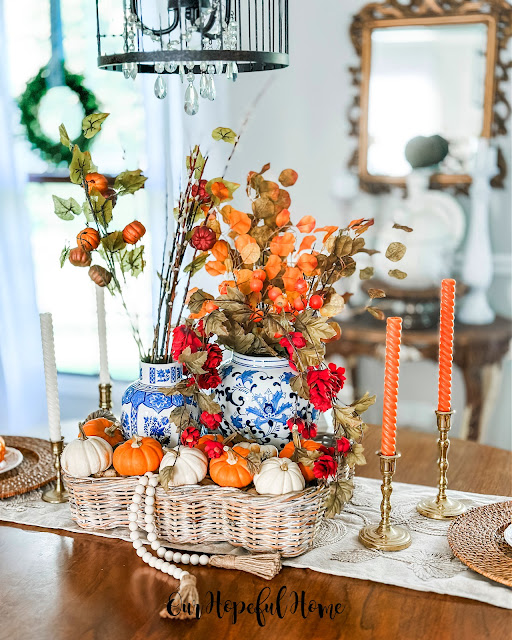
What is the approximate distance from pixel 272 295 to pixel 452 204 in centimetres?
172

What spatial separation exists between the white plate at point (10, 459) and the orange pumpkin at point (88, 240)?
0.52 m

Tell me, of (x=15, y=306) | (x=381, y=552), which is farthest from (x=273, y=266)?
(x=15, y=306)

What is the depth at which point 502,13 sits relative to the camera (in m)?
2.61

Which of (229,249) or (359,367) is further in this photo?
(359,367)

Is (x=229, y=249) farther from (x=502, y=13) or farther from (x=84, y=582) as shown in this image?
(x=502, y=13)

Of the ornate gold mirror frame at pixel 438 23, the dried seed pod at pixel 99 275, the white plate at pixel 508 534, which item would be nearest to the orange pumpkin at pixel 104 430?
the dried seed pod at pixel 99 275

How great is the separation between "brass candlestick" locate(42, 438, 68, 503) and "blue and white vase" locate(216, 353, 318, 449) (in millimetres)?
335

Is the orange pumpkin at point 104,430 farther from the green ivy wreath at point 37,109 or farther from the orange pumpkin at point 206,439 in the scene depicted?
the green ivy wreath at point 37,109

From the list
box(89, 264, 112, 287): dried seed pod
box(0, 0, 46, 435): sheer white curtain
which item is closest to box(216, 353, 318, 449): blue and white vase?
box(89, 264, 112, 287): dried seed pod

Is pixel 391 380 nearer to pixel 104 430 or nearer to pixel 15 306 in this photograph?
pixel 104 430

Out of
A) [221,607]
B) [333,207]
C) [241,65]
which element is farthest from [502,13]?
[221,607]

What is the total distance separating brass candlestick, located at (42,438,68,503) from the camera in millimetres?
1423

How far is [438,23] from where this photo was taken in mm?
2674

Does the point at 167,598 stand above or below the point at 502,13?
below
